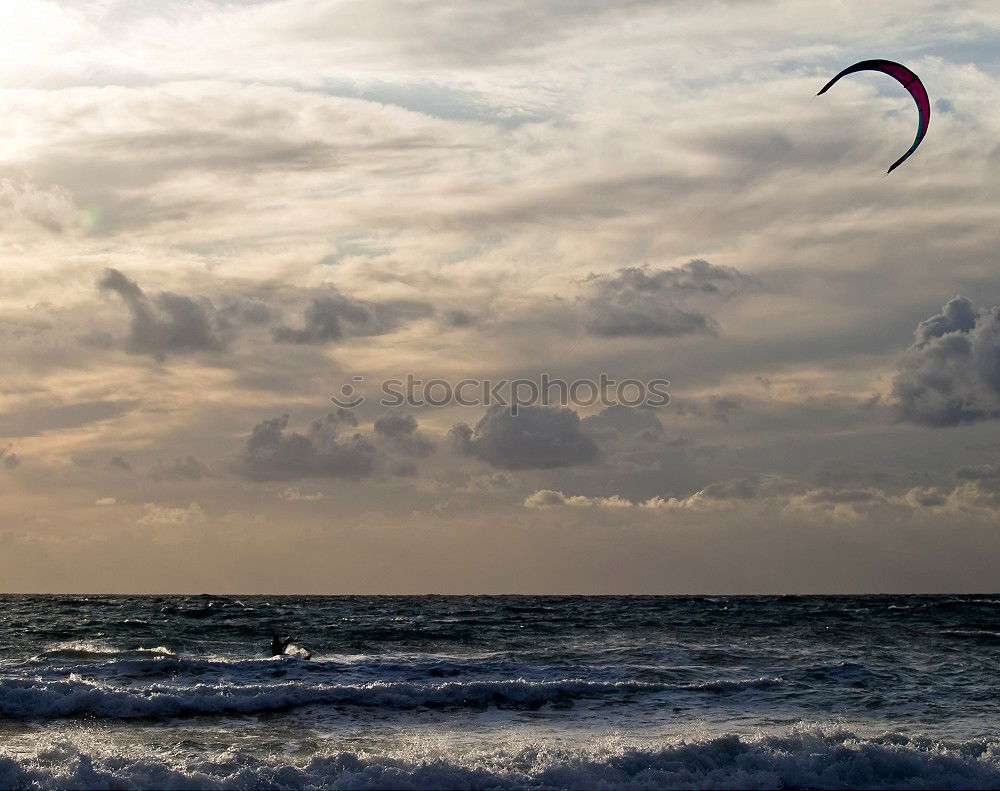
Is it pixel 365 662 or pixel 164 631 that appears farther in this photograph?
pixel 164 631

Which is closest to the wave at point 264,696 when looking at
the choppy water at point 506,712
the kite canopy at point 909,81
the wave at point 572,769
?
the choppy water at point 506,712

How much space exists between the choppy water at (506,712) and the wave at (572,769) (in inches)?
1.4

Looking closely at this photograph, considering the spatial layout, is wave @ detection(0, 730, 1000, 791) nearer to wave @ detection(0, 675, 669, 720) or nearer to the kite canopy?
wave @ detection(0, 675, 669, 720)

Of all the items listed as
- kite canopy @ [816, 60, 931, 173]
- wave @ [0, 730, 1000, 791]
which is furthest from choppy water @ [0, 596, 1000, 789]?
kite canopy @ [816, 60, 931, 173]

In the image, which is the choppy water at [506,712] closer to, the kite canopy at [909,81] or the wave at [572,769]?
the wave at [572,769]

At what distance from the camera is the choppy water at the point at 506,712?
16.8 m

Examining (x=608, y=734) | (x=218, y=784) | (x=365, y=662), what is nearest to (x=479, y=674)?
(x=365, y=662)

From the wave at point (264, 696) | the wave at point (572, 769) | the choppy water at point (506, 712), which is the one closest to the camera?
the wave at point (572, 769)

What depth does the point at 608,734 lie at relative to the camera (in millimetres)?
20219

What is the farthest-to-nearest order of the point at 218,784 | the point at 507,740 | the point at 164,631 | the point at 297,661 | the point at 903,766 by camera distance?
the point at 164,631 → the point at 297,661 → the point at 507,740 → the point at 903,766 → the point at 218,784

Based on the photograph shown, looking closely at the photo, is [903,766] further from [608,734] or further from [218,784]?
[218,784]

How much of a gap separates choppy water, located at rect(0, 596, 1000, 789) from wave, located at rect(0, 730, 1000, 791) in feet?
0.12

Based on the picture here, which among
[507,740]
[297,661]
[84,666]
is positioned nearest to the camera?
[507,740]

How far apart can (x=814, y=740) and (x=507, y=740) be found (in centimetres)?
555
